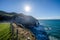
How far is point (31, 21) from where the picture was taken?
52438mm

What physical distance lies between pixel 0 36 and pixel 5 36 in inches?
38.9

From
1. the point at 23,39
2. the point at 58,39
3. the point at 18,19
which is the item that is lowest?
the point at 58,39

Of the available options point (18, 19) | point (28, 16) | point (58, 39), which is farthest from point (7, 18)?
point (58, 39)

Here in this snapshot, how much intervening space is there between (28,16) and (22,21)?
28.7ft

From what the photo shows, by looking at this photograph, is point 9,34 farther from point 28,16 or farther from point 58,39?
point 28,16

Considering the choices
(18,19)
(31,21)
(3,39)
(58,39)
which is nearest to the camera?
(3,39)

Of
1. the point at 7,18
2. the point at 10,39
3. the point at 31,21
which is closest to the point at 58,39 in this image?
the point at 31,21

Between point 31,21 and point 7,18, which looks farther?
point 31,21

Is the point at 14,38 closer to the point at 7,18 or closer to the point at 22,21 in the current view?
the point at 22,21

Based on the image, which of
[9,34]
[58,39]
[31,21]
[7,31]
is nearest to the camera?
[9,34]

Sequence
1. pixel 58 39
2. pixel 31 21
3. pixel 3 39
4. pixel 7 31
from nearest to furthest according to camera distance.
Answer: pixel 3 39 → pixel 7 31 → pixel 58 39 → pixel 31 21

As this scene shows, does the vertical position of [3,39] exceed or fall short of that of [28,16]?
it falls short

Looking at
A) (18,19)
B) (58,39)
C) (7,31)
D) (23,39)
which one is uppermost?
(18,19)

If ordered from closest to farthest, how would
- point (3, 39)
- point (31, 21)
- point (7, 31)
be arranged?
point (3, 39) → point (7, 31) → point (31, 21)
